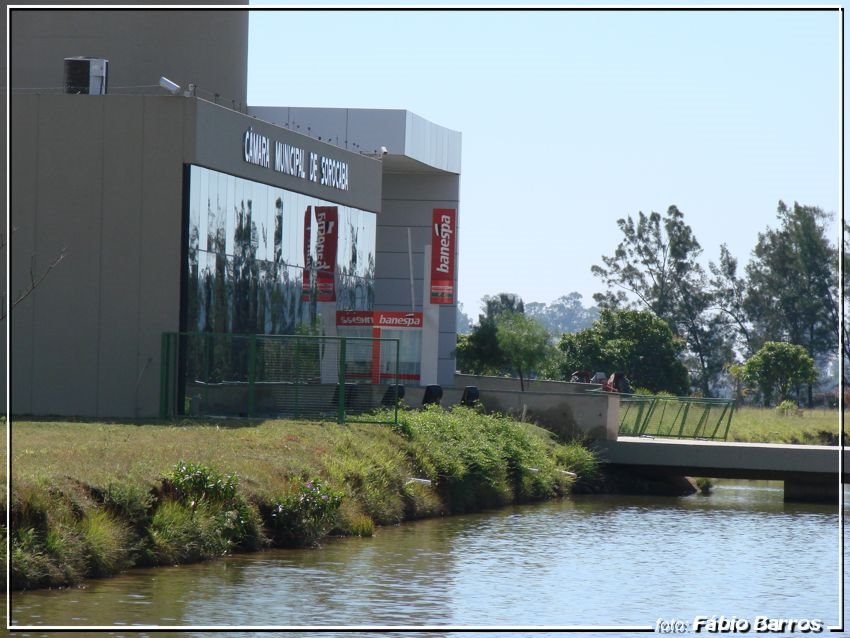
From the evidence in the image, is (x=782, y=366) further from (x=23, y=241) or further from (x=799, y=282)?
(x=23, y=241)

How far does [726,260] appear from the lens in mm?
82938

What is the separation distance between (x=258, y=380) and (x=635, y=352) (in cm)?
3874

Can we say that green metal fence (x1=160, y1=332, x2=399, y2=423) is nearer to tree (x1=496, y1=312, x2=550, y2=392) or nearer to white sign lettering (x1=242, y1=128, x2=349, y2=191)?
white sign lettering (x1=242, y1=128, x2=349, y2=191)

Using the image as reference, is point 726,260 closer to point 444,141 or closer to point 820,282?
point 820,282

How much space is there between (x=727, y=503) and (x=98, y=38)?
16958 mm

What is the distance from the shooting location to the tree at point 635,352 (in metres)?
66.7

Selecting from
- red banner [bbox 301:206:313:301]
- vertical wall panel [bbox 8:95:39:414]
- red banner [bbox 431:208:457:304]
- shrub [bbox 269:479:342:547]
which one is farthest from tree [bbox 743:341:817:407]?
shrub [bbox 269:479:342:547]

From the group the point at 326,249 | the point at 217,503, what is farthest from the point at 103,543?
the point at 326,249

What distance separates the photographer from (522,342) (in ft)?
197

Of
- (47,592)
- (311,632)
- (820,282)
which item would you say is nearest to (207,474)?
(47,592)

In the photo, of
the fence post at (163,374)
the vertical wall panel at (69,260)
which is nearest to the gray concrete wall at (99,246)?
the vertical wall panel at (69,260)

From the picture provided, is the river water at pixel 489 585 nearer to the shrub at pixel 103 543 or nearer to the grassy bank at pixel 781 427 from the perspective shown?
the shrub at pixel 103 543

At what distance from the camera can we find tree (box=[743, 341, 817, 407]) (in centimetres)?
5881

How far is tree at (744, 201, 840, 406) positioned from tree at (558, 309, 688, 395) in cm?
671
